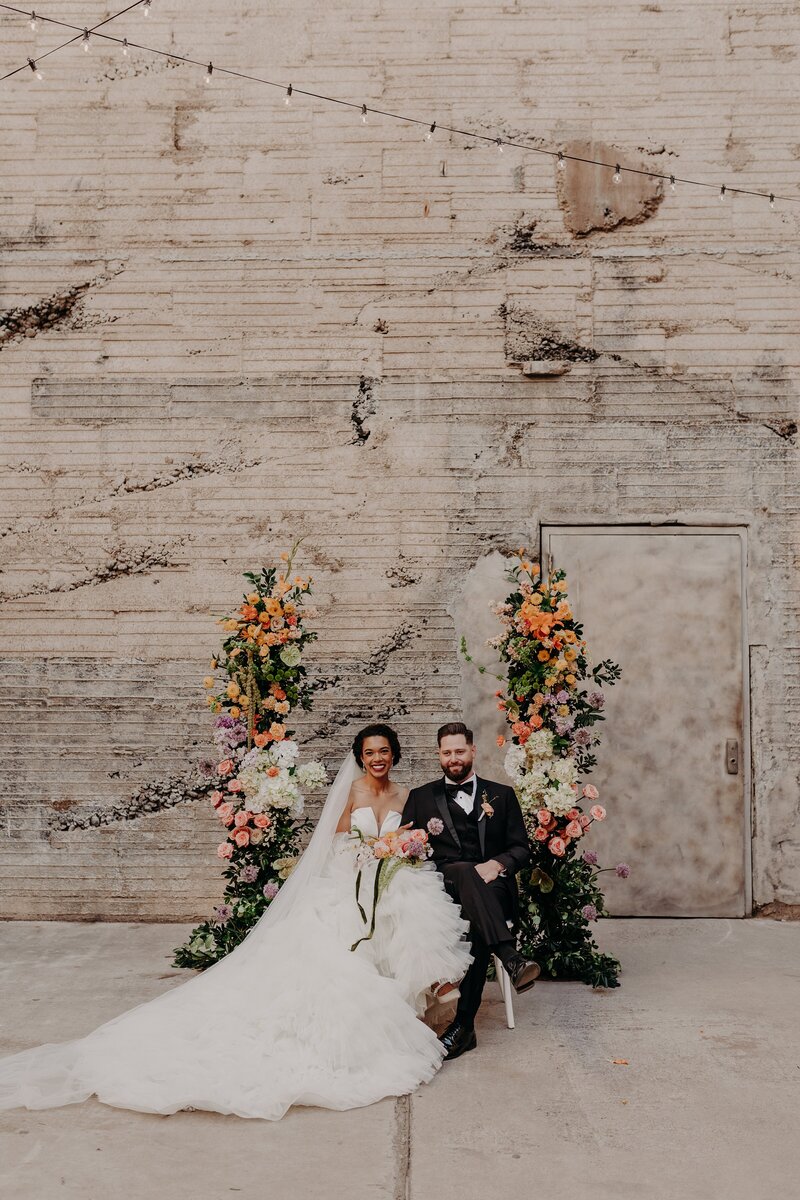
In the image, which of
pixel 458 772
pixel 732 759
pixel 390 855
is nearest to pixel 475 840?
pixel 458 772

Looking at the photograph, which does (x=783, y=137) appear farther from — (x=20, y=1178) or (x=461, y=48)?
(x=20, y=1178)

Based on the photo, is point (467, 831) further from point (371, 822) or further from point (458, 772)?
point (371, 822)

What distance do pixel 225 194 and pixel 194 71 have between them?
34.4 inches

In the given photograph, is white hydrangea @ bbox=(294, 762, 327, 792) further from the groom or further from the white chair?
the white chair

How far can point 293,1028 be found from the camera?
4141 millimetres

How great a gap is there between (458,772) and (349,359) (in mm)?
3146

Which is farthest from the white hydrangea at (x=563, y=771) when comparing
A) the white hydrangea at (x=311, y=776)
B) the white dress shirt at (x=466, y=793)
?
the white hydrangea at (x=311, y=776)

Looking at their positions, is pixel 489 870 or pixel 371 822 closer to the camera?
pixel 489 870

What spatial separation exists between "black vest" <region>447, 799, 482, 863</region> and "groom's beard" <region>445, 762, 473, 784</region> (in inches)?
4.6

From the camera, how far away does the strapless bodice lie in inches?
208

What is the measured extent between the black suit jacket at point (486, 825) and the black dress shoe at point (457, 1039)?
74 cm

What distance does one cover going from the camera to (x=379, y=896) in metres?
4.62

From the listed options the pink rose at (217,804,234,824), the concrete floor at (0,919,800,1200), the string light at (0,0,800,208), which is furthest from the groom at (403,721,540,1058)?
the string light at (0,0,800,208)

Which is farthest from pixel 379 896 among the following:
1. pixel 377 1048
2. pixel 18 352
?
pixel 18 352
